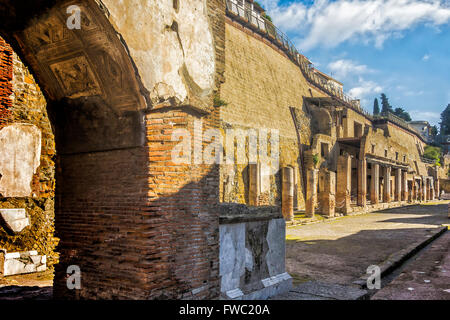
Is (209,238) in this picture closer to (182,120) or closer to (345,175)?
(182,120)

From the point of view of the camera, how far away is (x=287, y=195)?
18016 mm

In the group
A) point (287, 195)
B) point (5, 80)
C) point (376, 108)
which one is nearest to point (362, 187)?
point (287, 195)

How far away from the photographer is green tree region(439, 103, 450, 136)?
76.3m

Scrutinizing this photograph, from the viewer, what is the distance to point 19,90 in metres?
7.53

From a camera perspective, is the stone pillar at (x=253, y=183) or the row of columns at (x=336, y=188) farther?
the row of columns at (x=336, y=188)

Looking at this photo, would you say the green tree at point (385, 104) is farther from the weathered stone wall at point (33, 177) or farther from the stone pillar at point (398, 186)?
the weathered stone wall at point (33, 177)

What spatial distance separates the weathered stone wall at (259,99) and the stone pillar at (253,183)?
222 millimetres

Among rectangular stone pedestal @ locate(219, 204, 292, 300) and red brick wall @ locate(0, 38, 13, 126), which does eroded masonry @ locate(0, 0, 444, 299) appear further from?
red brick wall @ locate(0, 38, 13, 126)

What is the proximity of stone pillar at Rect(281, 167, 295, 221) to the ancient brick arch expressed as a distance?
525 inches

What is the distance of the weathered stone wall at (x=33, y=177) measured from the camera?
24.2 feet

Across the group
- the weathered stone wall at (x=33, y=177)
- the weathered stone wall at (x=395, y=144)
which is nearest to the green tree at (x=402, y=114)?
the weathered stone wall at (x=395, y=144)

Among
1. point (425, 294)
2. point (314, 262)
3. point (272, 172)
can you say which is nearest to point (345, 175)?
point (272, 172)

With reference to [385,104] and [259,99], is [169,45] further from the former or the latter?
[385,104]

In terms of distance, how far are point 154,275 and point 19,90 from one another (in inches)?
224
